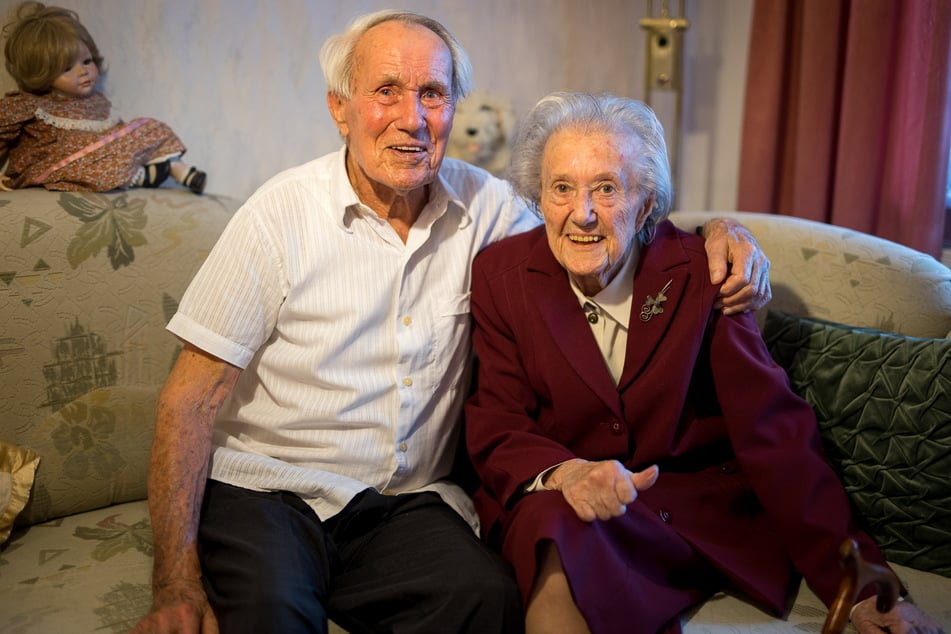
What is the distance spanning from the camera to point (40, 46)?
193cm

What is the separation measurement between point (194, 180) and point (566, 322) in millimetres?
1050

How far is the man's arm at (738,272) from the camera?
1.58 metres

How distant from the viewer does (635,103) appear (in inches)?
64.8

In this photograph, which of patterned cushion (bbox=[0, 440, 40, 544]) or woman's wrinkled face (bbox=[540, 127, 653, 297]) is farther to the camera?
patterned cushion (bbox=[0, 440, 40, 544])

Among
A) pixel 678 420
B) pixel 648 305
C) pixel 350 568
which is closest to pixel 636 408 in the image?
pixel 678 420

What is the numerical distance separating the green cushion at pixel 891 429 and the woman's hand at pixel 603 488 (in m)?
0.52

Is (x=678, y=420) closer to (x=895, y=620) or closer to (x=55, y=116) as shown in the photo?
(x=895, y=620)

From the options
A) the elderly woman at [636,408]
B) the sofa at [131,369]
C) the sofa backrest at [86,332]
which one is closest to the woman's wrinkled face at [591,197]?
the elderly woman at [636,408]

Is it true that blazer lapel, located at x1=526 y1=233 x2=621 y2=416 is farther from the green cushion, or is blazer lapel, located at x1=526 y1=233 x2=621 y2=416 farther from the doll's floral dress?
the doll's floral dress

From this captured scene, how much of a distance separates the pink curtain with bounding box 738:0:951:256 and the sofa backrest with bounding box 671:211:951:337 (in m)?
0.39

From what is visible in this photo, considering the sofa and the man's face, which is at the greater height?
the man's face

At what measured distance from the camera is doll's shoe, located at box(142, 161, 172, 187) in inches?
82.0

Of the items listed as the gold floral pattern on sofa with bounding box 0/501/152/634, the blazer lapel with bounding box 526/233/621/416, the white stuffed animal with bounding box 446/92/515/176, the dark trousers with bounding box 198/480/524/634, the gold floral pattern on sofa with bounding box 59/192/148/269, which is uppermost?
the white stuffed animal with bounding box 446/92/515/176

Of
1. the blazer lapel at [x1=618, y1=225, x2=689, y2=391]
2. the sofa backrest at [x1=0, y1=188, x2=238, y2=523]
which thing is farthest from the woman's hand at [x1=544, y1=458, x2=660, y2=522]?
the sofa backrest at [x1=0, y1=188, x2=238, y2=523]
